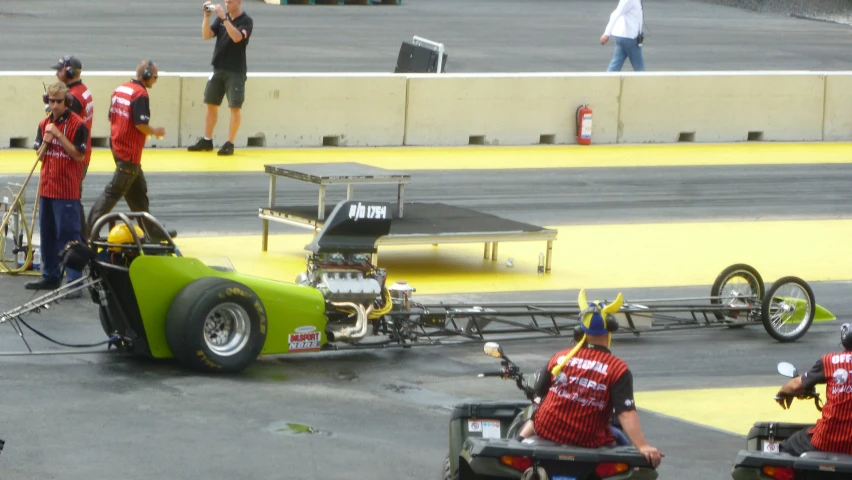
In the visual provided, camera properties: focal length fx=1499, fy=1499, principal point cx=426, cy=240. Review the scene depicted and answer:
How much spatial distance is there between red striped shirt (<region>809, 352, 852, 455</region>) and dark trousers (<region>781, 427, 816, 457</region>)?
45 millimetres

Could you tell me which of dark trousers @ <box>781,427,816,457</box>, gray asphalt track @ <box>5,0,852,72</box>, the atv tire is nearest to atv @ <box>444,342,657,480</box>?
the atv tire

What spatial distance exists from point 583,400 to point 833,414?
1348 millimetres

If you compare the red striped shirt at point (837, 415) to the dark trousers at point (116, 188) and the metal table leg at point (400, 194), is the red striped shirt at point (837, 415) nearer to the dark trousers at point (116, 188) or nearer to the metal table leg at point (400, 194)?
the metal table leg at point (400, 194)

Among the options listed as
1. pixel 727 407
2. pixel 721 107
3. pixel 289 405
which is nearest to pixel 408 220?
pixel 727 407

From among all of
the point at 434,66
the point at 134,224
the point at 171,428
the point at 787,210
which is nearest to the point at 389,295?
the point at 134,224

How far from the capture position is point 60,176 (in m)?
12.8

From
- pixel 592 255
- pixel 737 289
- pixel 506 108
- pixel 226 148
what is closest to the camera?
pixel 737 289

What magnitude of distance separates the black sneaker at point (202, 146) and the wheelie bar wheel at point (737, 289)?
900cm

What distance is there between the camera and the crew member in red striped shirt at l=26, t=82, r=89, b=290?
12.7m

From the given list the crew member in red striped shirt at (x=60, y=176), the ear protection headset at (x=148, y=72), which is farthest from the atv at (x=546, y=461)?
the ear protection headset at (x=148, y=72)

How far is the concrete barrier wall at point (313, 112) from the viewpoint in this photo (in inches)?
818

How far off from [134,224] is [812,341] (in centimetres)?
598

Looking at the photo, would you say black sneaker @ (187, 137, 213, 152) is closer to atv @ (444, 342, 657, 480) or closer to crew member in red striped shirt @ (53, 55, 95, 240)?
crew member in red striped shirt @ (53, 55, 95, 240)

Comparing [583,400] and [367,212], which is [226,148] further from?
[583,400]
